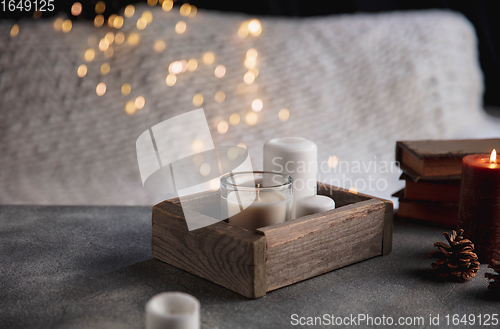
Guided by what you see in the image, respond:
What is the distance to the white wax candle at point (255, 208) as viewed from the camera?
64cm

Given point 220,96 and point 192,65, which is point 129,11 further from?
point 220,96

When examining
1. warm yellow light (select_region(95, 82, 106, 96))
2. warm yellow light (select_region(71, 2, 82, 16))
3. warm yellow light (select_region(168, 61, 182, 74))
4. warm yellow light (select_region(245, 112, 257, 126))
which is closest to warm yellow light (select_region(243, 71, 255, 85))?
warm yellow light (select_region(245, 112, 257, 126))

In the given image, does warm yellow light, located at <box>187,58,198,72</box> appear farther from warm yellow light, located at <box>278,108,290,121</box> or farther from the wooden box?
the wooden box

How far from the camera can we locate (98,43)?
1.52 meters

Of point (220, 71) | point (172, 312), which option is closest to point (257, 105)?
point (220, 71)

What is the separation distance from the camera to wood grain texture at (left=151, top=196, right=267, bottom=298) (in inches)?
23.0

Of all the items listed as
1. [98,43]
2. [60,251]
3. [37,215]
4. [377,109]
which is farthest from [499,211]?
[98,43]

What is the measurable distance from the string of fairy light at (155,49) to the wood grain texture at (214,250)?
31.9 inches

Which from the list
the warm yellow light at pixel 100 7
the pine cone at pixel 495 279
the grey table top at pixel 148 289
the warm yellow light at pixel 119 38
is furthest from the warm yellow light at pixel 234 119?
the pine cone at pixel 495 279

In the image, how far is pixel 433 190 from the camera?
2.83 feet

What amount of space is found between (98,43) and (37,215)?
80 centimetres

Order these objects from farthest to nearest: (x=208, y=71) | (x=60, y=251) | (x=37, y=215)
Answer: (x=208, y=71), (x=37, y=215), (x=60, y=251)

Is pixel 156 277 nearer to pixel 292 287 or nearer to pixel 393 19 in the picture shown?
pixel 292 287

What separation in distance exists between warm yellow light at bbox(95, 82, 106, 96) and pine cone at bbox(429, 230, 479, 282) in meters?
1.14
